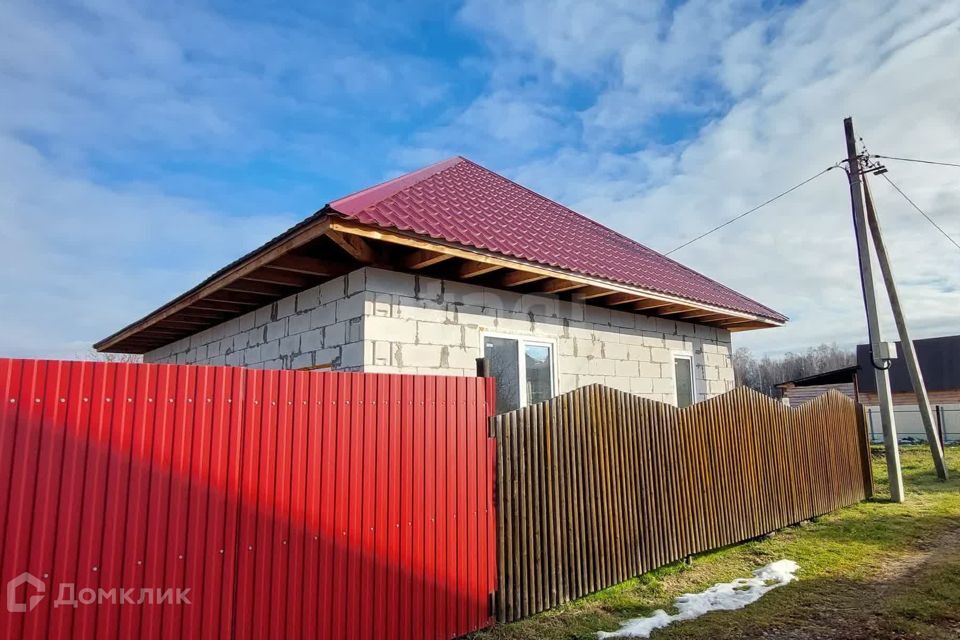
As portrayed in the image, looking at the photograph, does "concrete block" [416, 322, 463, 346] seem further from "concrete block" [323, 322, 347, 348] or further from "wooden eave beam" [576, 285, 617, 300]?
"wooden eave beam" [576, 285, 617, 300]

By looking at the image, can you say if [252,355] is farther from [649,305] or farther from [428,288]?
[649,305]

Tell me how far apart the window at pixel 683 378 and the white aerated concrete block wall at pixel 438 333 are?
13 centimetres

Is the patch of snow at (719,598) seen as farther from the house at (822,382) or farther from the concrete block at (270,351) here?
the house at (822,382)

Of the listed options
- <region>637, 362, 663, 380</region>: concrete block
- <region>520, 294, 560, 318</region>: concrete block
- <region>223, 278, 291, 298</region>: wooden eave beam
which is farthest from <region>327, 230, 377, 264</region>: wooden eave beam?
<region>637, 362, 663, 380</region>: concrete block

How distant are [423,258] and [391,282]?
0.44 meters

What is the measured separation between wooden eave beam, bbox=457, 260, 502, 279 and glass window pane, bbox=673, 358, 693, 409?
478 cm

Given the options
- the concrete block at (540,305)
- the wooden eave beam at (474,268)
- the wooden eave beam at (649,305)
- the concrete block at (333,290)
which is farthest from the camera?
the wooden eave beam at (649,305)

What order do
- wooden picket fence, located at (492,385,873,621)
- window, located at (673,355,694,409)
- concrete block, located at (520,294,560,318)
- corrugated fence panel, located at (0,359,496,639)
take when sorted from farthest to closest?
window, located at (673,355,694,409) < concrete block, located at (520,294,560,318) < wooden picket fence, located at (492,385,873,621) < corrugated fence panel, located at (0,359,496,639)

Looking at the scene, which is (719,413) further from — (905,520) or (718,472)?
(905,520)

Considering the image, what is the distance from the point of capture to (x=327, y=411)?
11.8ft

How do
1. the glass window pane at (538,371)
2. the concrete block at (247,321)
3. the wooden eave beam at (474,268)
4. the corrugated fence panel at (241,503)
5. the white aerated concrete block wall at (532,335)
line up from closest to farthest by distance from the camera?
the corrugated fence panel at (241,503), the white aerated concrete block wall at (532,335), the wooden eave beam at (474,268), the glass window pane at (538,371), the concrete block at (247,321)

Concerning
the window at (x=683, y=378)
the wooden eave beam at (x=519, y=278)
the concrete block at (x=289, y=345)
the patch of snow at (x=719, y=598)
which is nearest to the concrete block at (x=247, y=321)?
the concrete block at (x=289, y=345)

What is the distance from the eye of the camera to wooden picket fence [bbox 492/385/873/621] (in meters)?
4.50

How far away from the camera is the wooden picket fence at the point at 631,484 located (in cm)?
450
